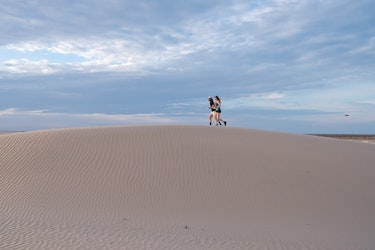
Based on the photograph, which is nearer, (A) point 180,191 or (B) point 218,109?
(A) point 180,191

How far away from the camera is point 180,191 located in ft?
40.2

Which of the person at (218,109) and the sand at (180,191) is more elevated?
the person at (218,109)

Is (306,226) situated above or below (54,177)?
below

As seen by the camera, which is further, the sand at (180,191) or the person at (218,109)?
the person at (218,109)

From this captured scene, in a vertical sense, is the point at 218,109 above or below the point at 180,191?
above

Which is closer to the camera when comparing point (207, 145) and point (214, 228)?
Result: point (214, 228)

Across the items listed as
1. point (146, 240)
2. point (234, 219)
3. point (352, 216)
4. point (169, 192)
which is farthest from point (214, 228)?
point (352, 216)

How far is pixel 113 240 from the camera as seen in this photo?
7.91 metres

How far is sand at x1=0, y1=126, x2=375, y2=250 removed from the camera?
856 cm

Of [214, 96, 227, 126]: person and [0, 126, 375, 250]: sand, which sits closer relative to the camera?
[0, 126, 375, 250]: sand

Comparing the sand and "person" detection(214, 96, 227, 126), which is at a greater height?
"person" detection(214, 96, 227, 126)

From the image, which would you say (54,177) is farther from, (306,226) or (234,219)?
(306,226)

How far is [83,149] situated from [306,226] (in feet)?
25.7

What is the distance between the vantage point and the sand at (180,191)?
8562 mm
